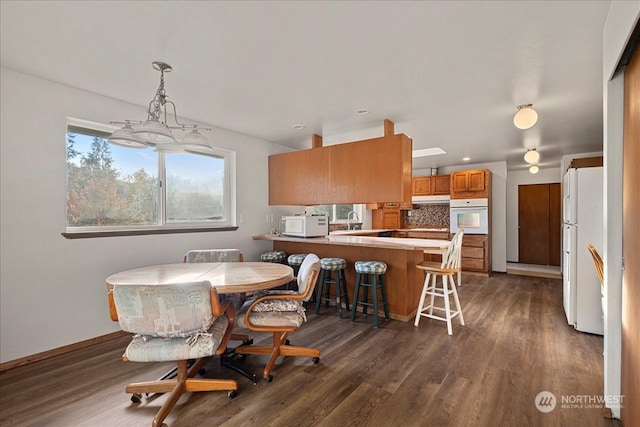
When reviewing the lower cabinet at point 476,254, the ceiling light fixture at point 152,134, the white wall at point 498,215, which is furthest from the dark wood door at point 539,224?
the ceiling light fixture at point 152,134

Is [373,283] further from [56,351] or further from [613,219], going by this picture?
[56,351]

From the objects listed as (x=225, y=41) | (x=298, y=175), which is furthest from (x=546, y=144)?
(x=225, y=41)

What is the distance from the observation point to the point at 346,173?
3.88 metres

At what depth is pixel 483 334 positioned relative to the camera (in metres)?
3.02

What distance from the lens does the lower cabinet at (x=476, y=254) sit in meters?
5.87

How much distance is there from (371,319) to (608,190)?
2481 mm

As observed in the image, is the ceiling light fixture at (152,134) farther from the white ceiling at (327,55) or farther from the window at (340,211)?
the window at (340,211)

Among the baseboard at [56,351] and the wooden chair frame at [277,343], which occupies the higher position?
the wooden chair frame at [277,343]

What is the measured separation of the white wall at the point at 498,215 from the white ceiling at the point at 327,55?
266 cm

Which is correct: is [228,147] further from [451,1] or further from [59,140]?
[451,1]

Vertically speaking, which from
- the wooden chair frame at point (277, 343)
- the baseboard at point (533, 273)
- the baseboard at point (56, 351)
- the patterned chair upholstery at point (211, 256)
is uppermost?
the patterned chair upholstery at point (211, 256)

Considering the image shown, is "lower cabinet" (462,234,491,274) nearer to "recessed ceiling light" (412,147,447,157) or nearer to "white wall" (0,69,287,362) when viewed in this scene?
"recessed ceiling light" (412,147,447,157)

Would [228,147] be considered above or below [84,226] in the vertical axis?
above

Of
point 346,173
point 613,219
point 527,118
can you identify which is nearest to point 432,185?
point 346,173
